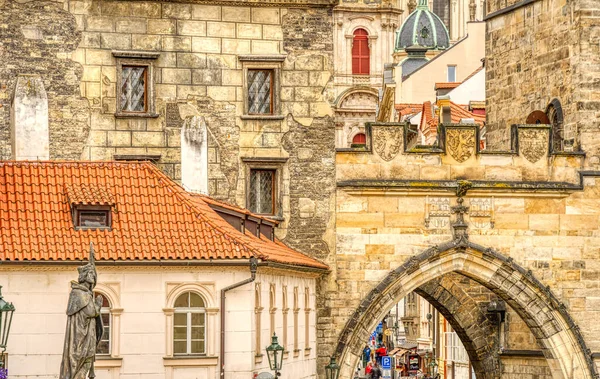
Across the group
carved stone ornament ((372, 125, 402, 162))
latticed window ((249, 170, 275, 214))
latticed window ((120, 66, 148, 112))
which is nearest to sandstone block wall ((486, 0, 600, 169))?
carved stone ornament ((372, 125, 402, 162))

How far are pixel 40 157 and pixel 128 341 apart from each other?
279 inches

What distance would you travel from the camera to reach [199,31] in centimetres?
4809

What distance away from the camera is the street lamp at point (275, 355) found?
1626 inches

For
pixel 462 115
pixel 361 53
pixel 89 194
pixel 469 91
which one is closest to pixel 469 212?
pixel 89 194

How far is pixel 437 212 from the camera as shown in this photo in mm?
49438

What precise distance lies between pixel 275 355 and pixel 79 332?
7.21 m

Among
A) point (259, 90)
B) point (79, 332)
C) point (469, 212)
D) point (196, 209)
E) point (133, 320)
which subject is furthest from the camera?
point (469, 212)

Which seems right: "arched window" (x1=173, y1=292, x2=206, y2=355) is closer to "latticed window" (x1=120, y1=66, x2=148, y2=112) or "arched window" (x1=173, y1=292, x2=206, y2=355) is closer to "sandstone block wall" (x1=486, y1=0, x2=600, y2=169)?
"latticed window" (x1=120, y1=66, x2=148, y2=112)

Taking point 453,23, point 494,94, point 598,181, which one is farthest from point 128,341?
point 453,23

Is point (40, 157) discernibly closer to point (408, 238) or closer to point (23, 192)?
point (23, 192)

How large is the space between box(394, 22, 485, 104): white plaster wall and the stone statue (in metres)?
52.3

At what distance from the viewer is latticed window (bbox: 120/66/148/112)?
47.9 meters

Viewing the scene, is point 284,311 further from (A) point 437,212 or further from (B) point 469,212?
(B) point 469,212

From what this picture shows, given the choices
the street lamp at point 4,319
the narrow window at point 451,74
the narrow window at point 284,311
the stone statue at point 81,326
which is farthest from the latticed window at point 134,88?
the narrow window at point 451,74
